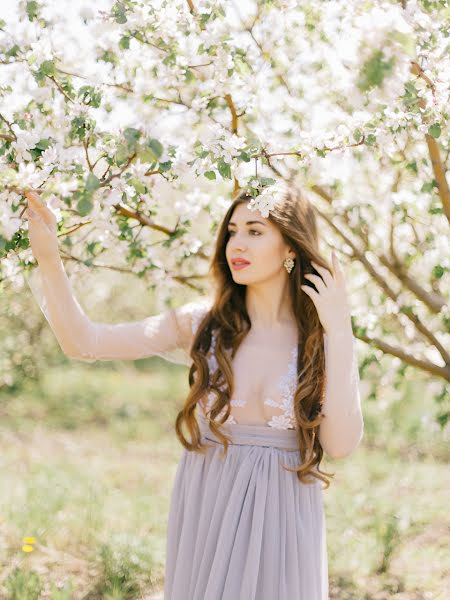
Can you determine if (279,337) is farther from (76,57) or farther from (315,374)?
(76,57)

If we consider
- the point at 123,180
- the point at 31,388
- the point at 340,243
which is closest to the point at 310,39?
the point at 340,243

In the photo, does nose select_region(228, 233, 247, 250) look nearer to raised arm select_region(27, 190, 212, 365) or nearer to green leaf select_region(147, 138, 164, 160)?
raised arm select_region(27, 190, 212, 365)

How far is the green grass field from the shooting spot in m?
3.79

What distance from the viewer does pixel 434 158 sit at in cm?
296

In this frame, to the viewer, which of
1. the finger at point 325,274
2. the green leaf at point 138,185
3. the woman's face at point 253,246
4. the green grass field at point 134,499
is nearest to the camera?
the green leaf at point 138,185

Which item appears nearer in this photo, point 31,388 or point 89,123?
point 89,123

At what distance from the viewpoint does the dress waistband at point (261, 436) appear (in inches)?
92.4

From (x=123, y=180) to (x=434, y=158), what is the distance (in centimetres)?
162

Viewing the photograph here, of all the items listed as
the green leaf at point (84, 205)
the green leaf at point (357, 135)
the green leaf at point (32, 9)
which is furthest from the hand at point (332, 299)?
the green leaf at point (32, 9)

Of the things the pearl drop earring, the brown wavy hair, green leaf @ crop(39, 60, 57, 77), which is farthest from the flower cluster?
green leaf @ crop(39, 60, 57, 77)

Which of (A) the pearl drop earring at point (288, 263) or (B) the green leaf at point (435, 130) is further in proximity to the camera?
(A) the pearl drop earring at point (288, 263)

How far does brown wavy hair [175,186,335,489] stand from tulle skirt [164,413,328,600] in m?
0.05

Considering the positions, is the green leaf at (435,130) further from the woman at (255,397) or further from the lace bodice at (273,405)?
the lace bodice at (273,405)

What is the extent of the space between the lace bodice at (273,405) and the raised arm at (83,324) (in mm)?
252
